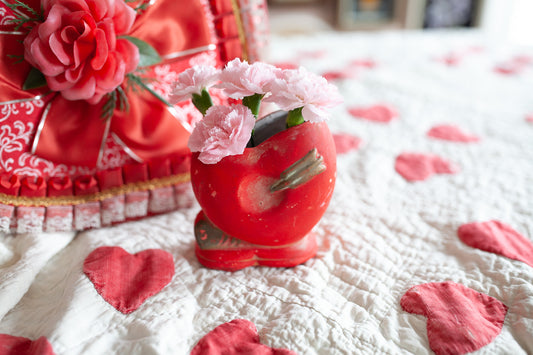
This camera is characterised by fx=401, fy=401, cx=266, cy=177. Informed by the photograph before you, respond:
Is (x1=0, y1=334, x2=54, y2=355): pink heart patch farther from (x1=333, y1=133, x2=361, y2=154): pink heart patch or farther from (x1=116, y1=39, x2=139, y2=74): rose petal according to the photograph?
(x1=333, y1=133, x2=361, y2=154): pink heart patch

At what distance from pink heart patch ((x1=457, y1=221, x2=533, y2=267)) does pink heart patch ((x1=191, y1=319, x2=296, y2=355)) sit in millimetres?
351

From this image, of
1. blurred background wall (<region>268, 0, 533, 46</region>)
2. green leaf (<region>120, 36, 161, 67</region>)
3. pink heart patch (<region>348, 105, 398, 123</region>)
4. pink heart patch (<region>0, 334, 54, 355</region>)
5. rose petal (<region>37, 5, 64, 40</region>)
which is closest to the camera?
pink heart patch (<region>0, 334, 54, 355</region>)

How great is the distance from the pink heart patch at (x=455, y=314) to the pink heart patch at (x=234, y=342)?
0.56ft

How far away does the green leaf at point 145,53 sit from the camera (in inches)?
26.1

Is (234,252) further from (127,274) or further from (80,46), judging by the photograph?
(80,46)

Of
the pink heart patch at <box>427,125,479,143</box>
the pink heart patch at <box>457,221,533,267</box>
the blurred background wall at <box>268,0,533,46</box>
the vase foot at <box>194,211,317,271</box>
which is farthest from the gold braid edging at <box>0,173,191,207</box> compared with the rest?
Answer: the blurred background wall at <box>268,0,533,46</box>

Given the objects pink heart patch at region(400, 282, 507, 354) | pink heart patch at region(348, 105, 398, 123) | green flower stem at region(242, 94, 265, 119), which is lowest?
pink heart patch at region(348, 105, 398, 123)

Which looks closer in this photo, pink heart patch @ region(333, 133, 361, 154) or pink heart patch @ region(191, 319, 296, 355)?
pink heart patch @ region(191, 319, 296, 355)

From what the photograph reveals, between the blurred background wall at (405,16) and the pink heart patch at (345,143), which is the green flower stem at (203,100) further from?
the blurred background wall at (405,16)

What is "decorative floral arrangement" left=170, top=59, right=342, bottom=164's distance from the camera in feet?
1.54

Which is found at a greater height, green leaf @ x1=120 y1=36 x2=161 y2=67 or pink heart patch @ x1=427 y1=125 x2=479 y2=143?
green leaf @ x1=120 y1=36 x2=161 y2=67

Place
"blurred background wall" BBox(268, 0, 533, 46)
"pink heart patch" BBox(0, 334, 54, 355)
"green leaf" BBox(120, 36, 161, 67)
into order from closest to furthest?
"pink heart patch" BBox(0, 334, 54, 355) < "green leaf" BBox(120, 36, 161, 67) < "blurred background wall" BBox(268, 0, 533, 46)

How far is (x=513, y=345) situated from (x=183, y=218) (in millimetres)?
516

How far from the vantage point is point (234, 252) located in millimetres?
585
